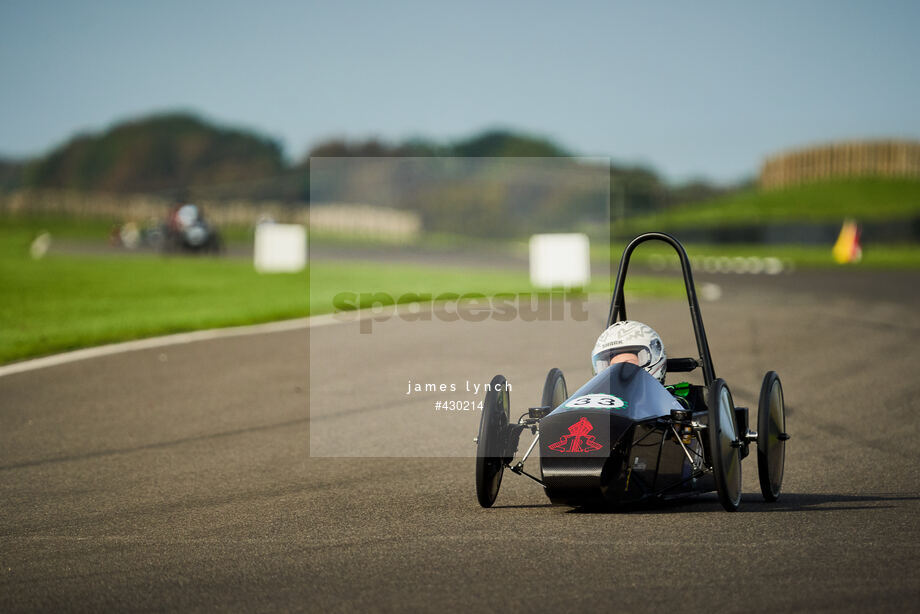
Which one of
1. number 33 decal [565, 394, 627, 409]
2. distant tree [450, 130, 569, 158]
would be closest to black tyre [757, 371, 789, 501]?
number 33 decal [565, 394, 627, 409]

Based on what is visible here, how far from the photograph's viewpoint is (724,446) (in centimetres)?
570

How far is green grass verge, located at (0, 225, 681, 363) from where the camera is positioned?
15.9 metres

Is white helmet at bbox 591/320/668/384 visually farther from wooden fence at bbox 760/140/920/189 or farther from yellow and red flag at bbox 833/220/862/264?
wooden fence at bbox 760/140/920/189

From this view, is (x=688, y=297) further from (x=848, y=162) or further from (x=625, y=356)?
(x=848, y=162)

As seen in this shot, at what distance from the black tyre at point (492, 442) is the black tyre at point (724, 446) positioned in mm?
1062

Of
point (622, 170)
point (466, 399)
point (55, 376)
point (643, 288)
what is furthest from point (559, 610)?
point (622, 170)

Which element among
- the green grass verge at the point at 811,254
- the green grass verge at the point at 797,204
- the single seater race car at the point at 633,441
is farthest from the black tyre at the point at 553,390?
the green grass verge at the point at 797,204

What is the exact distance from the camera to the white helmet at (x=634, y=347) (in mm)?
6305

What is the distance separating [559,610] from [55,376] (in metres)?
8.77

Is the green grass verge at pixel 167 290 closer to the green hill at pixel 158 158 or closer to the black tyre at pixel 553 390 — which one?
the black tyre at pixel 553 390

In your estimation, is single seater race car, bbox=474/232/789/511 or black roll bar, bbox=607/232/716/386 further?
black roll bar, bbox=607/232/716/386

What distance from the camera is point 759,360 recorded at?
516 inches

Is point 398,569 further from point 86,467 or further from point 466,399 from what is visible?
point 466,399

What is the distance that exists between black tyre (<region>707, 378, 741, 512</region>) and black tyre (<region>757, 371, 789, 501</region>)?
138mm
